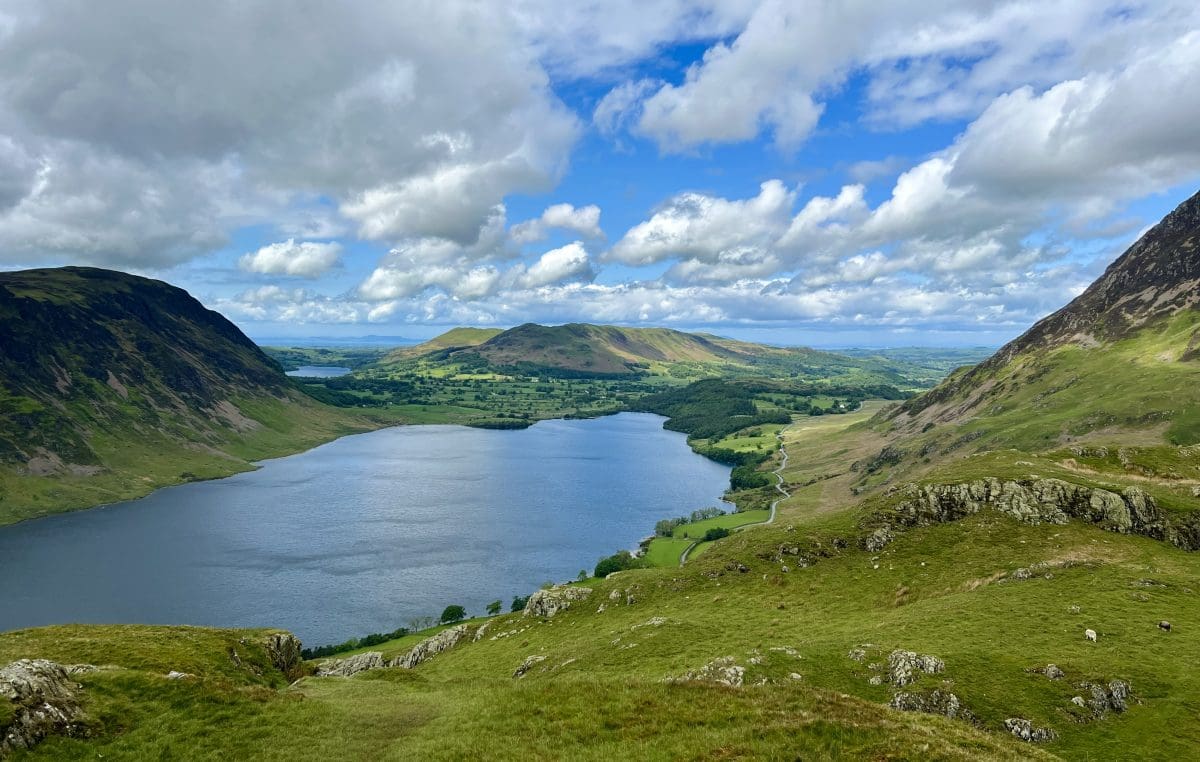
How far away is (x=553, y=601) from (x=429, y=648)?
693 inches

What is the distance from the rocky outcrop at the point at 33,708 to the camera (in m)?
27.1

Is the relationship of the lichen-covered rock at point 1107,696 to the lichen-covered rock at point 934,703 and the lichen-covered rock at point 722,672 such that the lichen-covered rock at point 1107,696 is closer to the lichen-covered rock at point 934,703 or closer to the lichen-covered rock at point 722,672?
the lichen-covered rock at point 934,703

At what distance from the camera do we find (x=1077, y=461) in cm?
8881

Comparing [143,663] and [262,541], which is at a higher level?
[143,663]

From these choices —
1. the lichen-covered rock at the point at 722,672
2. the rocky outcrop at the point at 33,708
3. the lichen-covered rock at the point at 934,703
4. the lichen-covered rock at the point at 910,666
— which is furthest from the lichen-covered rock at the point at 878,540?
the rocky outcrop at the point at 33,708

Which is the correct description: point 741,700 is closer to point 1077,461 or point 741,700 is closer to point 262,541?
point 1077,461

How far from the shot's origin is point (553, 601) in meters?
83.1

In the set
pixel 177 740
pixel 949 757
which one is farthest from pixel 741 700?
pixel 177 740

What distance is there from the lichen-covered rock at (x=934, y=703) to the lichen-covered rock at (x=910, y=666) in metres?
1.61

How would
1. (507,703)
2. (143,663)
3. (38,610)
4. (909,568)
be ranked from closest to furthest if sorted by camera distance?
(507,703) → (143,663) → (909,568) → (38,610)

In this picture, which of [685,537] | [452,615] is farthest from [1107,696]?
[685,537]

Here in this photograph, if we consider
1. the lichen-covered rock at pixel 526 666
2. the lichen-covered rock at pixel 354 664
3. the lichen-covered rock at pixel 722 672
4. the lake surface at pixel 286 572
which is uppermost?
the lichen-covered rock at pixel 722 672

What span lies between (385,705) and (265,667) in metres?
21.2

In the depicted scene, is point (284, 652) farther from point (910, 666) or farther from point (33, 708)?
point (910, 666)
